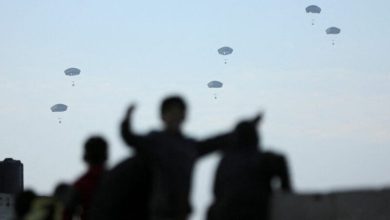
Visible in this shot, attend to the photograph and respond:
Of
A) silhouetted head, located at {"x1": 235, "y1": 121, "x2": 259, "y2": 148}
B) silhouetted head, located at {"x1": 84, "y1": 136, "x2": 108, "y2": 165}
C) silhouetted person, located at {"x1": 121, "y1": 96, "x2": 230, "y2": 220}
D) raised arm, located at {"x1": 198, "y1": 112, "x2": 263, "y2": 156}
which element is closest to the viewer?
silhouetted person, located at {"x1": 121, "y1": 96, "x2": 230, "y2": 220}

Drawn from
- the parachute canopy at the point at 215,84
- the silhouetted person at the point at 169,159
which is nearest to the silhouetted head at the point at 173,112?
the silhouetted person at the point at 169,159

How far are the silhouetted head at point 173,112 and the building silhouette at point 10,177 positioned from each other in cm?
3573

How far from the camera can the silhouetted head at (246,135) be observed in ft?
30.6

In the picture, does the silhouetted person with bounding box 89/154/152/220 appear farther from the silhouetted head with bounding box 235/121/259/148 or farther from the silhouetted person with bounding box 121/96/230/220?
the silhouetted head with bounding box 235/121/259/148

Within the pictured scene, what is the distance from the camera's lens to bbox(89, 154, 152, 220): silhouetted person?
892cm

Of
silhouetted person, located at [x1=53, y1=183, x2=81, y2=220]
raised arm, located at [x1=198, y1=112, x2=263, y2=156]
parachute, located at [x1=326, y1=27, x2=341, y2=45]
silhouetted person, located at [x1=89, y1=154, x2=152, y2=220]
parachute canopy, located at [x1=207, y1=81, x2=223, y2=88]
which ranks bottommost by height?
silhouetted person, located at [x1=89, y1=154, x2=152, y2=220]

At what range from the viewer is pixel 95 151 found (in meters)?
10.2

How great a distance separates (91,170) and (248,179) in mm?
1664

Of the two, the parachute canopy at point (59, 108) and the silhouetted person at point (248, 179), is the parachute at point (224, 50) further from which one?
the silhouetted person at point (248, 179)

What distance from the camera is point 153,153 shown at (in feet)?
28.8

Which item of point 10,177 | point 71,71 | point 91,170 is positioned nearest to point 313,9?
point 71,71

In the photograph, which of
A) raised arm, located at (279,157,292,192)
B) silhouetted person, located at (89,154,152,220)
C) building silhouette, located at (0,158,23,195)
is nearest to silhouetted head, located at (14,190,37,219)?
silhouetted person, located at (89,154,152,220)

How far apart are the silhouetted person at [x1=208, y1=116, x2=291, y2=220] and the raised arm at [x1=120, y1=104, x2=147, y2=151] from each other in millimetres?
946

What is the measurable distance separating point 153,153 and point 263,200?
1.18 metres
